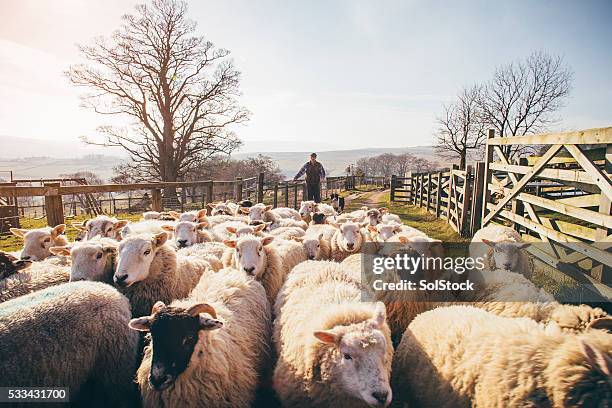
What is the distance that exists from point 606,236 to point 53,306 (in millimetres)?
5537

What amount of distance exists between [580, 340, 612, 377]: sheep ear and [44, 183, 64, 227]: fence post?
8972 mm

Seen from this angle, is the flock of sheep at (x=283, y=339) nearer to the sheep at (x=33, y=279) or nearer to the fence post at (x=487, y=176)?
the sheep at (x=33, y=279)

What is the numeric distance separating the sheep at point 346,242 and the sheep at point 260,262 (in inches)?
52.2

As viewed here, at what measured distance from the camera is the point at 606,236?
A: 3.89 m

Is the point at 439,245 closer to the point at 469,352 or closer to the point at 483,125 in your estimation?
the point at 469,352

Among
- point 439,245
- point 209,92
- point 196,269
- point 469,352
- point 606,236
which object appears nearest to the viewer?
point 469,352

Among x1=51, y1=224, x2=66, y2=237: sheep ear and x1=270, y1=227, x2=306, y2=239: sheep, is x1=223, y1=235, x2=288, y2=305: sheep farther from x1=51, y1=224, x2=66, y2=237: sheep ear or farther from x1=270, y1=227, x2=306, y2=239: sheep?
x1=51, y1=224, x2=66, y2=237: sheep ear

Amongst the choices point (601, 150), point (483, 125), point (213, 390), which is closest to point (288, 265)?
point (213, 390)

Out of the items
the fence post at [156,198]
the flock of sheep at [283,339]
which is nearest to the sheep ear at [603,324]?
the flock of sheep at [283,339]

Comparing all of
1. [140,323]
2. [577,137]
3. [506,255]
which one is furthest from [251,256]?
[577,137]

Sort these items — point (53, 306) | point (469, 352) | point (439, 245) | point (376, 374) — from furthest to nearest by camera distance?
point (439, 245) < point (53, 306) < point (469, 352) < point (376, 374)

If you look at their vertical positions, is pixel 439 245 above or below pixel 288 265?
above

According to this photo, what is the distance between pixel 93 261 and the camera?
372 cm

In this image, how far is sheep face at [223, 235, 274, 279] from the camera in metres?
4.20
